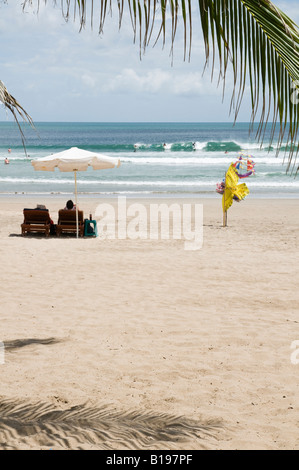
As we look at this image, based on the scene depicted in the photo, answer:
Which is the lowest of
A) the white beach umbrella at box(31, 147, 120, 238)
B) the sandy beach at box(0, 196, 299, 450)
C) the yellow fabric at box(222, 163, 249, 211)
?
the sandy beach at box(0, 196, 299, 450)

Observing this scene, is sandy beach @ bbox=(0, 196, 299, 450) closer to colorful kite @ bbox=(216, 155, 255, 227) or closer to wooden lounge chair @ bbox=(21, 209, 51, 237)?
wooden lounge chair @ bbox=(21, 209, 51, 237)

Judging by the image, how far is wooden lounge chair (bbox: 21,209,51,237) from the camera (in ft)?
40.2

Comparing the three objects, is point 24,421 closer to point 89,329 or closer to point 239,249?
point 89,329

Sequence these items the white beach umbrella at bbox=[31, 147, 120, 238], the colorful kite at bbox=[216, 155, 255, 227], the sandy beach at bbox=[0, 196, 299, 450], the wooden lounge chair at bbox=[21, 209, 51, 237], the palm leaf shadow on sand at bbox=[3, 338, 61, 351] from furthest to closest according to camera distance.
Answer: the colorful kite at bbox=[216, 155, 255, 227] < the wooden lounge chair at bbox=[21, 209, 51, 237] < the white beach umbrella at bbox=[31, 147, 120, 238] < the palm leaf shadow on sand at bbox=[3, 338, 61, 351] < the sandy beach at bbox=[0, 196, 299, 450]

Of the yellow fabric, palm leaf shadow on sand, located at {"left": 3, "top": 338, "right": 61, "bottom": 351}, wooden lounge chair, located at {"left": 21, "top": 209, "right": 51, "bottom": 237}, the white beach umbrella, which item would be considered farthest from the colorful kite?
palm leaf shadow on sand, located at {"left": 3, "top": 338, "right": 61, "bottom": 351}

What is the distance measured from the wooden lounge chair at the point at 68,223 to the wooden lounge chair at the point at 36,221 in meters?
0.28

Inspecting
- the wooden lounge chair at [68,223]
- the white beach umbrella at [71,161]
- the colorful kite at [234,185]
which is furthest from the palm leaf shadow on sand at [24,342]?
the colorful kite at [234,185]

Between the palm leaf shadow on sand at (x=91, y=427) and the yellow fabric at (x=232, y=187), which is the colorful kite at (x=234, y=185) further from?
the palm leaf shadow on sand at (x=91, y=427)

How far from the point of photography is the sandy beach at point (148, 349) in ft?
12.0

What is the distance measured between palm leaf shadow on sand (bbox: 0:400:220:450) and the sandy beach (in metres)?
0.01

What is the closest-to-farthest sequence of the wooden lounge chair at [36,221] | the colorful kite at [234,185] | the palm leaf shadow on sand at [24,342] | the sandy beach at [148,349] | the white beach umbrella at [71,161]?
the sandy beach at [148,349]
the palm leaf shadow on sand at [24,342]
the white beach umbrella at [71,161]
the wooden lounge chair at [36,221]
the colorful kite at [234,185]

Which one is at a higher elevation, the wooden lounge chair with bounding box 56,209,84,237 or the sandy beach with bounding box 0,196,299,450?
the wooden lounge chair with bounding box 56,209,84,237
